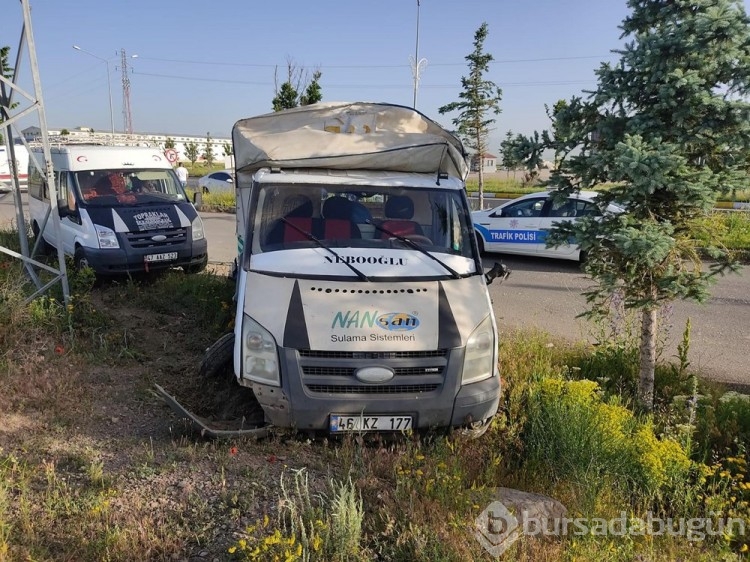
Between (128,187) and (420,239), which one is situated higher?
(128,187)

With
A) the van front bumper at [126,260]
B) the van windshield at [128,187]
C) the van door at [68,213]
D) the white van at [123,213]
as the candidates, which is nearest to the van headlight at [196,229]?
the white van at [123,213]

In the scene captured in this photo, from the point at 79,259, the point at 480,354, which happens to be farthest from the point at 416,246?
the point at 79,259

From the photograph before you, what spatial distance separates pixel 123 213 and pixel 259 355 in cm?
638

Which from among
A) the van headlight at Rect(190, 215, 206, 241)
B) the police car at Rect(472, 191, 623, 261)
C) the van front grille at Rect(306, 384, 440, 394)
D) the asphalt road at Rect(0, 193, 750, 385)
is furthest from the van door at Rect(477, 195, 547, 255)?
the van front grille at Rect(306, 384, 440, 394)

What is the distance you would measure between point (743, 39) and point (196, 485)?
4767mm

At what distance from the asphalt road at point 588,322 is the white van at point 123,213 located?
2.46 m

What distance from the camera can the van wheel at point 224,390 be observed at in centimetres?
466

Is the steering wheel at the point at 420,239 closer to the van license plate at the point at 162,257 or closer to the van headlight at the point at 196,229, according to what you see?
the van license plate at the point at 162,257

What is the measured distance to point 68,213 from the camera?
9305mm

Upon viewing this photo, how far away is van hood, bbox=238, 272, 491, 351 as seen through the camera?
12.5 feet

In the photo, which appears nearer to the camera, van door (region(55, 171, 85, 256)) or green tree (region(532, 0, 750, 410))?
green tree (region(532, 0, 750, 410))

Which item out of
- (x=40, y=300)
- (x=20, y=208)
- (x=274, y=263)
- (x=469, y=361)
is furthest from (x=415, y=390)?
(x=20, y=208)

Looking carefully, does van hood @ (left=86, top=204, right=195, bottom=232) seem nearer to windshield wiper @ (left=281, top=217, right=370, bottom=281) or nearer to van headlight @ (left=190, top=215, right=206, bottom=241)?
van headlight @ (left=190, top=215, right=206, bottom=241)

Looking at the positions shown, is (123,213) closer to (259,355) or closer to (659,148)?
(259,355)
